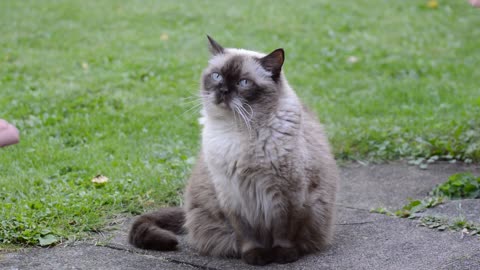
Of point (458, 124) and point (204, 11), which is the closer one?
point (458, 124)

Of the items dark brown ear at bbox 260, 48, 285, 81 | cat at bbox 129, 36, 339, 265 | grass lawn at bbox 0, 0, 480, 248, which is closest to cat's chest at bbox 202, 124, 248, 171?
cat at bbox 129, 36, 339, 265

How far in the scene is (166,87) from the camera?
7793 millimetres

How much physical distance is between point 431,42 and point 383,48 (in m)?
0.87

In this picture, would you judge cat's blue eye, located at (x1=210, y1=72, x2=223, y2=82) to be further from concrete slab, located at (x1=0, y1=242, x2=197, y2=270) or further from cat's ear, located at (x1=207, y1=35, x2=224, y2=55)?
concrete slab, located at (x1=0, y1=242, x2=197, y2=270)

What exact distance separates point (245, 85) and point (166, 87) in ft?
12.8

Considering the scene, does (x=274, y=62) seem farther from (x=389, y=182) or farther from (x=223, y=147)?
(x=389, y=182)

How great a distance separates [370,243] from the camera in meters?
4.17

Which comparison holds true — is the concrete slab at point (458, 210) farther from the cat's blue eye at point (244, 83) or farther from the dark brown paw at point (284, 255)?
the cat's blue eye at point (244, 83)

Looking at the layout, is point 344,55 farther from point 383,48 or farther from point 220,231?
point 220,231

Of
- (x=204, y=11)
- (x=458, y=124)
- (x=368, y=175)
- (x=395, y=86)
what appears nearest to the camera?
(x=368, y=175)

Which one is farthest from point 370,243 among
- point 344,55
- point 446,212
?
point 344,55

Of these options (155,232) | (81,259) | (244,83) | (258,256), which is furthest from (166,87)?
(258,256)

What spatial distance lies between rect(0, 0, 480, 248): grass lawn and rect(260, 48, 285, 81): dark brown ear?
1.54m

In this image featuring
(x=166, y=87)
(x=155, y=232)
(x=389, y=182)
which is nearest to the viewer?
(x=155, y=232)
